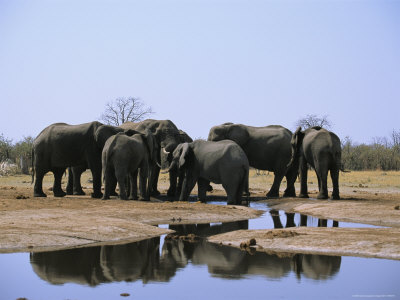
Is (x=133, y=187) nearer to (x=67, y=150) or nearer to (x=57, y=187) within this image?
(x=67, y=150)

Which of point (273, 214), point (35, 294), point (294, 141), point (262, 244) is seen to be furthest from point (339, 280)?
point (294, 141)

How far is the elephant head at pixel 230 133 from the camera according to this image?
26.6 meters

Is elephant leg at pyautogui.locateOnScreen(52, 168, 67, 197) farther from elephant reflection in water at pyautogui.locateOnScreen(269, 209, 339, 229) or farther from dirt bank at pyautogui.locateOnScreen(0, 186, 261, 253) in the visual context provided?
elephant reflection in water at pyautogui.locateOnScreen(269, 209, 339, 229)

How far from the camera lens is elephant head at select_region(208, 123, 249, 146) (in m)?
26.6

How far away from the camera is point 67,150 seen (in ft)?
78.0

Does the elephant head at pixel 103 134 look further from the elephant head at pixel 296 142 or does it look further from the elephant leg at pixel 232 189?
the elephant head at pixel 296 142

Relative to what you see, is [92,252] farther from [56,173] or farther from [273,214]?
[56,173]

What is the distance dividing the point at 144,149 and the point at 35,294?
12984mm

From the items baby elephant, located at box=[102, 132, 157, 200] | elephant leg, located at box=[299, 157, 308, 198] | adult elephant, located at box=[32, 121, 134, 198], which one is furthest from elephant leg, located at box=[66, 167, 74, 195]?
elephant leg, located at box=[299, 157, 308, 198]

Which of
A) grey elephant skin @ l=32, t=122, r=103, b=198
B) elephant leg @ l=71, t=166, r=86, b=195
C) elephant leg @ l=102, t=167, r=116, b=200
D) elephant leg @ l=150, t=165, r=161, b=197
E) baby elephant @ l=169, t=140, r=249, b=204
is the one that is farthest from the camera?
elephant leg @ l=71, t=166, r=86, b=195

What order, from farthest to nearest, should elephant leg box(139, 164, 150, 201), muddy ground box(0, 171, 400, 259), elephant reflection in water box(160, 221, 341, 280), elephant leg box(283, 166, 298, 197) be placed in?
1. elephant leg box(283, 166, 298, 197)
2. elephant leg box(139, 164, 150, 201)
3. muddy ground box(0, 171, 400, 259)
4. elephant reflection in water box(160, 221, 341, 280)

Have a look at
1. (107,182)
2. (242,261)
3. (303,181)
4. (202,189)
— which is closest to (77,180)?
(107,182)

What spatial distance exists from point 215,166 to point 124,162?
2790 millimetres

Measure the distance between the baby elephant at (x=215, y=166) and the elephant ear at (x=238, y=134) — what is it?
14.1ft
